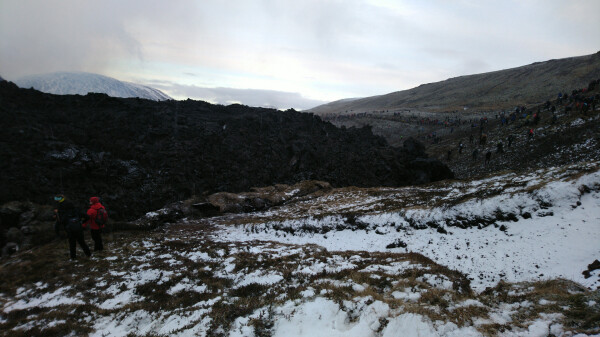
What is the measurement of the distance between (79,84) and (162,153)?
430 ft

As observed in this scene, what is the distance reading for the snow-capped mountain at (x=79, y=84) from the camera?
114 m

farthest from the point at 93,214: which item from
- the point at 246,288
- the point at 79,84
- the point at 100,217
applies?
the point at 79,84

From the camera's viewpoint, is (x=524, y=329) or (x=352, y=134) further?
(x=352, y=134)

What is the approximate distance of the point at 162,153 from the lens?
38094 millimetres

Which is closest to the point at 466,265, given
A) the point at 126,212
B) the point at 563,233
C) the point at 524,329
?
the point at 563,233

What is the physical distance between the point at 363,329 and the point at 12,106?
5008 centimetres

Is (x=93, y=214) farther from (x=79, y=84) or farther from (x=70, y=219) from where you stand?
(x=79, y=84)

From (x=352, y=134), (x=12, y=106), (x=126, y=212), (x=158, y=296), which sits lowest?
(x=126, y=212)

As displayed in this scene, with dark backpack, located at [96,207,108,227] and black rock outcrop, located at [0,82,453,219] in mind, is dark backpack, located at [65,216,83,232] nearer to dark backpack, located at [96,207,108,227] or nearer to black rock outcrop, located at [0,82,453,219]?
dark backpack, located at [96,207,108,227]

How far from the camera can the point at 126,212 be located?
29.2 m

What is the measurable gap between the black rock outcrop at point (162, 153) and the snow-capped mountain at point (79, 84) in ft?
→ 224

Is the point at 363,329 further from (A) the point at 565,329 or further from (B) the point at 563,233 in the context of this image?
(B) the point at 563,233

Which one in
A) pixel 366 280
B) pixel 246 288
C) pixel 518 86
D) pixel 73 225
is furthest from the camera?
pixel 518 86

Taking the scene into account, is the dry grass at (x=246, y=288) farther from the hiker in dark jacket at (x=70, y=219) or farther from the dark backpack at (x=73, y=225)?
the dark backpack at (x=73, y=225)
